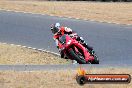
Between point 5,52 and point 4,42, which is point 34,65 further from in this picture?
point 4,42

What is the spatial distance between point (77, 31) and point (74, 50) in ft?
39.2

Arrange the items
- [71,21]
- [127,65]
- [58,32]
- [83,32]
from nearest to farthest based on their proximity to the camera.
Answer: [58,32] → [127,65] → [83,32] → [71,21]

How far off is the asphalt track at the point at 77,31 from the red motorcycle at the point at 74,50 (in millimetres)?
4646

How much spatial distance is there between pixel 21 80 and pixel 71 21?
13.6 metres

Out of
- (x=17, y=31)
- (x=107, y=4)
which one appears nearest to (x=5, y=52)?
(x=17, y=31)

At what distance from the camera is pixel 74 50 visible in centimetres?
1400

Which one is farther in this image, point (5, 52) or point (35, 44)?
point (35, 44)

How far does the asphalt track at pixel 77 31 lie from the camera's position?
21589 millimetres

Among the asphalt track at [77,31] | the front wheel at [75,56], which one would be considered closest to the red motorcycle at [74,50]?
the front wheel at [75,56]

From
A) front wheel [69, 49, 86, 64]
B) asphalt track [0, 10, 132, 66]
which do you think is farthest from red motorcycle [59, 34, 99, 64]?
asphalt track [0, 10, 132, 66]

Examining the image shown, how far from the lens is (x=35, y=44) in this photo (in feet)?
77.2

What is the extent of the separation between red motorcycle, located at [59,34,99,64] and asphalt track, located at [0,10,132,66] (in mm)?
4646

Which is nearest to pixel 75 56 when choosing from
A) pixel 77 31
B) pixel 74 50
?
pixel 74 50

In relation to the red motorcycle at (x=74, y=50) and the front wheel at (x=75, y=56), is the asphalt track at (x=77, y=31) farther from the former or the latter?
the front wheel at (x=75, y=56)
